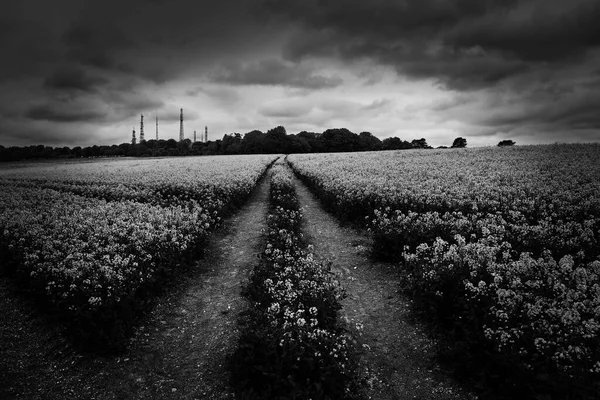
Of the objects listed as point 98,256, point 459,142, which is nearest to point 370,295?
point 98,256

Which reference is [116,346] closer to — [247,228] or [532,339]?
[532,339]

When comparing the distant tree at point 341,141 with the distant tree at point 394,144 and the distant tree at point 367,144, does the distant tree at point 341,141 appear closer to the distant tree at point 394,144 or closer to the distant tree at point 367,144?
the distant tree at point 367,144

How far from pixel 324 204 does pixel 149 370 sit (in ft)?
42.8

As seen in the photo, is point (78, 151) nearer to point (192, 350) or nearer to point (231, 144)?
point (231, 144)

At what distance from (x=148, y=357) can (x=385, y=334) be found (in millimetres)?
4667

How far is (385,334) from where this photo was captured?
21.6 feet

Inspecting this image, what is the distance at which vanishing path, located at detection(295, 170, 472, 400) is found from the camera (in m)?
5.10

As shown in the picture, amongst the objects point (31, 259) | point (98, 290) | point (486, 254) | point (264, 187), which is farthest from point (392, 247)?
point (264, 187)

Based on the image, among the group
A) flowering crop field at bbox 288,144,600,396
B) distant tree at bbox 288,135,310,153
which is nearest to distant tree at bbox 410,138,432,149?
distant tree at bbox 288,135,310,153

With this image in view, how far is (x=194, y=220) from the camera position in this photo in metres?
11.8

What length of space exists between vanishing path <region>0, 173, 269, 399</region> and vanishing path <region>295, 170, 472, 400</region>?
252 centimetres

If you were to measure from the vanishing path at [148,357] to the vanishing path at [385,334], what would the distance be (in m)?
2.52

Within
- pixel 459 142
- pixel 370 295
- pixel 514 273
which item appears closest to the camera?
pixel 514 273

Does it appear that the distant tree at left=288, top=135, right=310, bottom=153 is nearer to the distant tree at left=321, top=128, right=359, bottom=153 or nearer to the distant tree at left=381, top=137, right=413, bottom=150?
the distant tree at left=321, top=128, right=359, bottom=153
